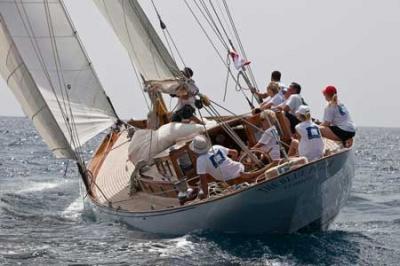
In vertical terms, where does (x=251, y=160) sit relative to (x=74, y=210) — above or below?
above

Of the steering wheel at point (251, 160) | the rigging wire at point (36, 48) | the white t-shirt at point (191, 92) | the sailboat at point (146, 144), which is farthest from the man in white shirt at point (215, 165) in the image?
the rigging wire at point (36, 48)

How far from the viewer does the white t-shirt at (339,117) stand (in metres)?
14.3

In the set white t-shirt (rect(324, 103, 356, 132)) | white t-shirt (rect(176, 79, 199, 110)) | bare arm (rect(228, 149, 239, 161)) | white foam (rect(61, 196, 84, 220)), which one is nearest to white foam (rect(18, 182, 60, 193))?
white foam (rect(61, 196, 84, 220))

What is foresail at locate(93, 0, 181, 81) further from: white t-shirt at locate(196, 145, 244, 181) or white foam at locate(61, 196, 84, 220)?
white t-shirt at locate(196, 145, 244, 181)

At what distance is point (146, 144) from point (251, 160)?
77.2 inches

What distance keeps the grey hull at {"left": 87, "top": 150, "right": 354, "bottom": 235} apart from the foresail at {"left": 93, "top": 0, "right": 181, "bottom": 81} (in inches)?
147

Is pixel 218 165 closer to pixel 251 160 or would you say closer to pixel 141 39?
pixel 251 160

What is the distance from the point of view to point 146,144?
14.7 metres

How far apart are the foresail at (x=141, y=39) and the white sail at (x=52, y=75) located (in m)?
1.21

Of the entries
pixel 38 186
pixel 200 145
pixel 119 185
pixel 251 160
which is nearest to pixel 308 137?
pixel 251 160

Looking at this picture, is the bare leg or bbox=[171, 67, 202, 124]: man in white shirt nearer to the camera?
Answer: the bare leg

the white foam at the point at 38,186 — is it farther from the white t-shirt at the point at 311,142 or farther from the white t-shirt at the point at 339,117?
the white t-shirt at the point at 311,142

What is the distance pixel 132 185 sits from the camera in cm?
1511

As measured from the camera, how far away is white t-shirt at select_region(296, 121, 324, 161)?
1298cm
